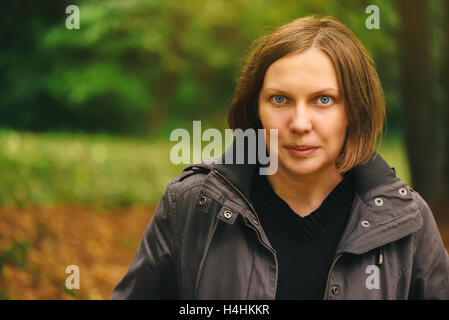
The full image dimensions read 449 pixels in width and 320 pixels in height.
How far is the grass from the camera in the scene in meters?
7.41

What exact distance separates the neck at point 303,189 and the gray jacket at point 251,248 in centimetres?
15

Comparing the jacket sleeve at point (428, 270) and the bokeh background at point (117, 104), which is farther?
the bokeh background at point (117, 104)

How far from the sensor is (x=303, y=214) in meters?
2.29

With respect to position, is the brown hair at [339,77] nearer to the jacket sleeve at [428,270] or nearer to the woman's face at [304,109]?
the woman's face at [304,109]

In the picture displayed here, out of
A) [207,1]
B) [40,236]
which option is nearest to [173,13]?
[207,1]

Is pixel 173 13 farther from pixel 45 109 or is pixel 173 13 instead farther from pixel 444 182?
pixel 444 182

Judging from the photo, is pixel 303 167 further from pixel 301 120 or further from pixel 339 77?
pixel 339 77

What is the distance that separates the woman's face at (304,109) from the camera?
2.03 m

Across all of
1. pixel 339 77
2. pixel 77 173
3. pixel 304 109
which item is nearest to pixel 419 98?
pixel 77 173

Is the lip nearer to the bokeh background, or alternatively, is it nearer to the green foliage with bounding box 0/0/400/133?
the bokeh background

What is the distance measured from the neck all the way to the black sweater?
0.11ft
